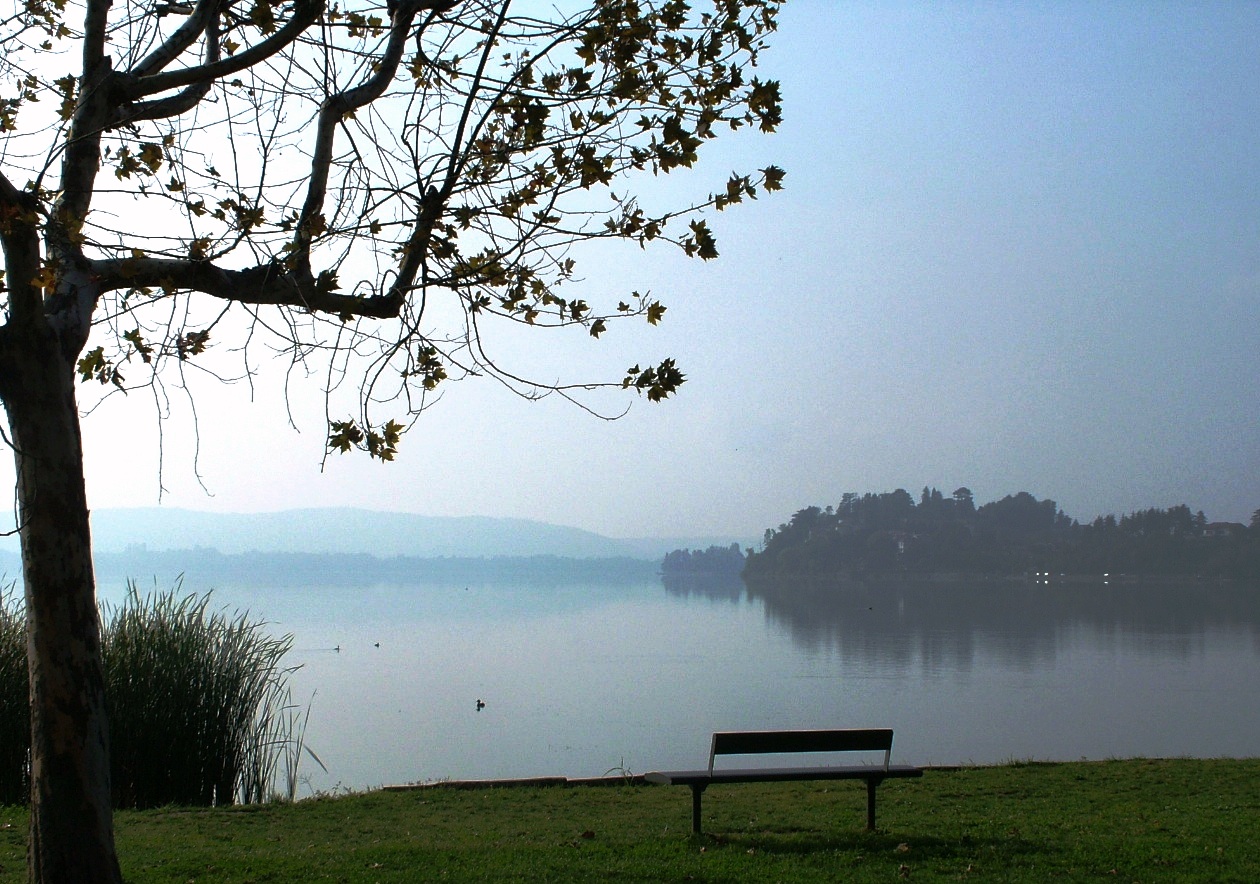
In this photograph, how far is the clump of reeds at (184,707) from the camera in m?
9.27

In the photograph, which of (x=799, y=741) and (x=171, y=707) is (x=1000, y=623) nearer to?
(x=171, y=707)

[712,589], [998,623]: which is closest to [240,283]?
[998,623]

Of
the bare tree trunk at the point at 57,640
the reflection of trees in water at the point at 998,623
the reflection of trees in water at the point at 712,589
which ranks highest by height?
the bare tree trunk at the point at 57,640

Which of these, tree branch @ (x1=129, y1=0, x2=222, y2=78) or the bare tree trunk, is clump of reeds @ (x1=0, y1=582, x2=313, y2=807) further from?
tree branch @ (x1=129, y1=0, x2=222, y2=78)

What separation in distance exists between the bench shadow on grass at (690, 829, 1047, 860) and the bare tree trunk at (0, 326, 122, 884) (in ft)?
10.8

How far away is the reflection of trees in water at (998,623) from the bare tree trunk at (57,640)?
93.1 ft

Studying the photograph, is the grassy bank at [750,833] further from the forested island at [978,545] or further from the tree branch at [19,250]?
the forested island at [978,545]

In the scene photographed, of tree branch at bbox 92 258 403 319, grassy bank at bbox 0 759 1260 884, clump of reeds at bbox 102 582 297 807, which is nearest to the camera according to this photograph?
tree branch at bbox 92 258 403 319

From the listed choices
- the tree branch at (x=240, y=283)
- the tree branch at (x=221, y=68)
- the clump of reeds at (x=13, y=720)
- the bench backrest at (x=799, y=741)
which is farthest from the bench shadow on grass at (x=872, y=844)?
the clump of reeds at (x=13, y=720)

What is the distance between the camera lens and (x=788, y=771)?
6949 mm

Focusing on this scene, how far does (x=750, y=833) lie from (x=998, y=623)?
47.3 m

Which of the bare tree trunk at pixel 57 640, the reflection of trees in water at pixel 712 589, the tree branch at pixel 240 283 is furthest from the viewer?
the reflection of trees in water at pixel 712 589

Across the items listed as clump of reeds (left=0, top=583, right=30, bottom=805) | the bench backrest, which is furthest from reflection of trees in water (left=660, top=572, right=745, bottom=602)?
the bench backrest

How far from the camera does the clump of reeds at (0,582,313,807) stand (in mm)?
8969
